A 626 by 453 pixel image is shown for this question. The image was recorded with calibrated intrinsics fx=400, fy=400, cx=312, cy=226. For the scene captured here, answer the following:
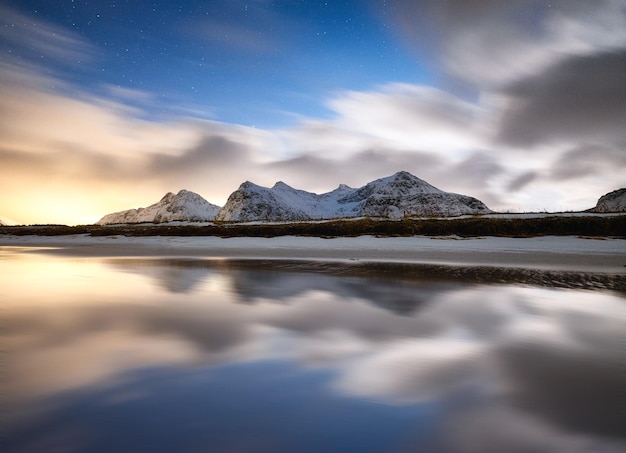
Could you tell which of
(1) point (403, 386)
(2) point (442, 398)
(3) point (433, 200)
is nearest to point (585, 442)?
(2) point (442, 398)

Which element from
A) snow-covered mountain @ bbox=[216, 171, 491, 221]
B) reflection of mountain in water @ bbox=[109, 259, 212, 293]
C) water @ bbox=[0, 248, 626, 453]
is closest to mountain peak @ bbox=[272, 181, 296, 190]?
snow-covered mountain @ bbox=[216, 171, 491, 221]

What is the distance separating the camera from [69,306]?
736 cm

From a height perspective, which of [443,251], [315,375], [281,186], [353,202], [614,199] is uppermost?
[281,186]

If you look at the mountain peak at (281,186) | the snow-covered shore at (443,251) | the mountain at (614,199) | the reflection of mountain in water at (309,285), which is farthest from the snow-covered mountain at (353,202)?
the reflection of mountain in water at (309,285)

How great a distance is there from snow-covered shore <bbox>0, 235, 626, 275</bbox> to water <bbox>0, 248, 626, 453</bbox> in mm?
8797

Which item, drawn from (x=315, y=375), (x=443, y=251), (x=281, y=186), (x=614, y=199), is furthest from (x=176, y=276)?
(x=281, y=186)

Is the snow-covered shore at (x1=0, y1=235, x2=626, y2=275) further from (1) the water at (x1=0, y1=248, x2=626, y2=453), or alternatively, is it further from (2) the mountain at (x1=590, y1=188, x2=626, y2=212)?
(2) the mountain at (x1=590, y1=188, x2=626, y2=212)

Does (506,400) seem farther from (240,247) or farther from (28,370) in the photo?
(240,247)

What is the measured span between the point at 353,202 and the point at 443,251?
149 meters

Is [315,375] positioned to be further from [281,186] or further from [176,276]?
[281,186]

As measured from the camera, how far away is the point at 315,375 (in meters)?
3.83

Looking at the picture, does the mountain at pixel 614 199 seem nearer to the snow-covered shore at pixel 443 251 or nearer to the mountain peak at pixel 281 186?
the snow-covered shore at pixel 443 251

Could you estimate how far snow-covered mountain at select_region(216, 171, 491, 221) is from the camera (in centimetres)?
14788

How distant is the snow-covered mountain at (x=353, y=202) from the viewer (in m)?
148
